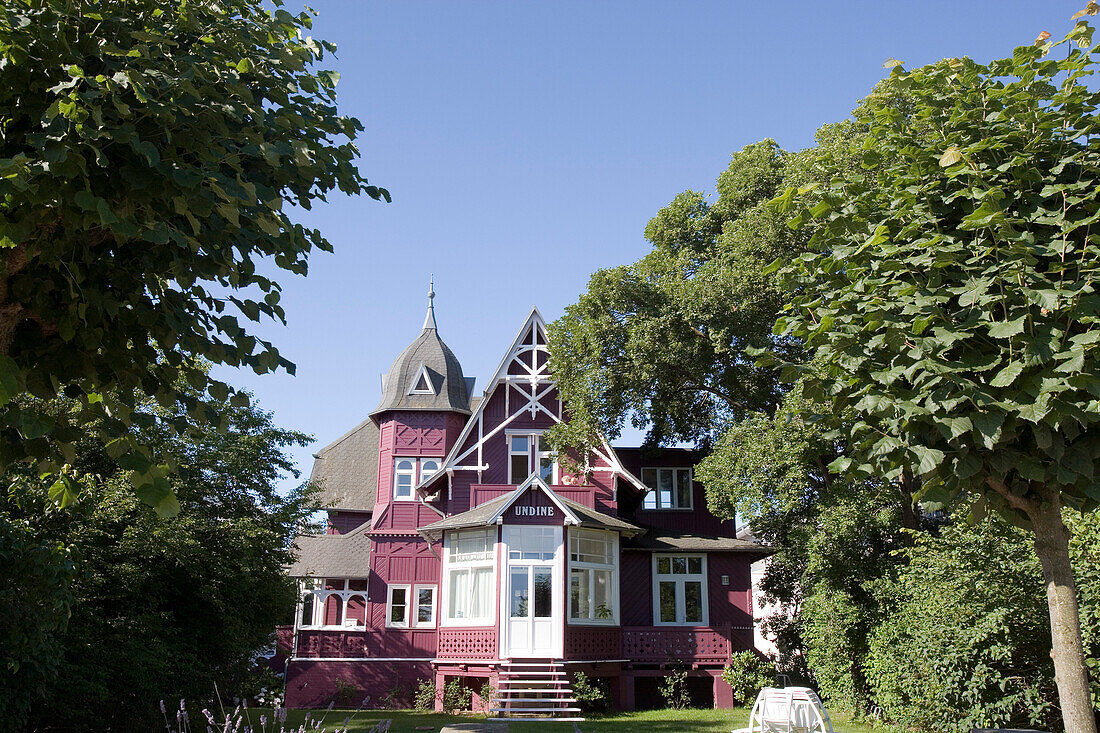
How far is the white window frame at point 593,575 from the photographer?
2205 cm

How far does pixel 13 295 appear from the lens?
188 inches

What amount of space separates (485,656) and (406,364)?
11.6 meters

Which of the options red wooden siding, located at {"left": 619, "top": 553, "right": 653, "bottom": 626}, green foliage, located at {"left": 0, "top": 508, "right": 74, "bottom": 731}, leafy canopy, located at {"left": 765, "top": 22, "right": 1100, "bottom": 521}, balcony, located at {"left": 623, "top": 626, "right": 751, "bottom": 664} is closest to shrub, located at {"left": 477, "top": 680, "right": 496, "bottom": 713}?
balcony, located at {"left": 623, "top": 626, "right": 751, "bottom": 664}

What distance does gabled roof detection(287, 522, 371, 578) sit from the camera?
1139 inches

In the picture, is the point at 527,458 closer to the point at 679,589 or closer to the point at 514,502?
the point at 514,502

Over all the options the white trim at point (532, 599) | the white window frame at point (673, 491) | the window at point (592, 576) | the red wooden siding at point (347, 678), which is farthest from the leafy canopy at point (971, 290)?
the red wooden siding at point (347, 678)

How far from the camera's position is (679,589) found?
2489cm

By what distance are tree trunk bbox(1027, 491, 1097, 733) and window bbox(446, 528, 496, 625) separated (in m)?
16.9

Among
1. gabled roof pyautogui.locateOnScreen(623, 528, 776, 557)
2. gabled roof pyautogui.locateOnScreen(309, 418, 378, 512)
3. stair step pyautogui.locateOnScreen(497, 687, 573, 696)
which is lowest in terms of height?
stair step pyautogui.locateOnScreen(497, 687, 573, 696)

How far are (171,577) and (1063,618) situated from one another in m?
16.0

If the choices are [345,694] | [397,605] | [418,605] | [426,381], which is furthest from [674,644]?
[426,381]

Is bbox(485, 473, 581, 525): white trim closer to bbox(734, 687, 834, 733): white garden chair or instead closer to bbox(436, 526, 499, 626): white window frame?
bbox(436, 526, 499, 626): white window frame

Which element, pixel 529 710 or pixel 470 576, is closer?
pixel 529 710

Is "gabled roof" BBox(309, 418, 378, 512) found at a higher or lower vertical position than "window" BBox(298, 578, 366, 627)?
higher
